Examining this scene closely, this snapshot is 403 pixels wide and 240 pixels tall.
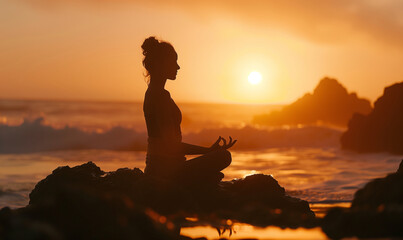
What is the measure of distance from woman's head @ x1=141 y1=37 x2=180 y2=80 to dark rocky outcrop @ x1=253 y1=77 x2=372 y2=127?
50.4 metres

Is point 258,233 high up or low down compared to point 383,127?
down

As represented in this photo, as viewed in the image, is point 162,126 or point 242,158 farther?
point 242,158

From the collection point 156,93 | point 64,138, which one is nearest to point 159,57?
point 156,93

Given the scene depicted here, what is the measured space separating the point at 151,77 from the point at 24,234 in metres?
4.28

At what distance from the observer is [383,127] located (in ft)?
78.9

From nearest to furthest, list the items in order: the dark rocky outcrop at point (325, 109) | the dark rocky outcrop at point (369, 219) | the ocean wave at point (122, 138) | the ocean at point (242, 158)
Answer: the dark rocky outcrop at point (369, 219)
the ocean at point (242, 158)
the ocean wave at point (122, 138)
the dark rocky outcrop at point (325, 109)

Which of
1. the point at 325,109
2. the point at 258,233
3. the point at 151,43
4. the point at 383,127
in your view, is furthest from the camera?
the point at 325,109

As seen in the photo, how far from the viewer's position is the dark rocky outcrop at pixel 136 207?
3.94 m

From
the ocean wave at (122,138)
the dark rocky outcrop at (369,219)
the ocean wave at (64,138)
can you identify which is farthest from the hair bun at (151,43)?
the ocean wave at (64,138)

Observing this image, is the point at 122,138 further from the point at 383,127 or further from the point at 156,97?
the point at 156,97

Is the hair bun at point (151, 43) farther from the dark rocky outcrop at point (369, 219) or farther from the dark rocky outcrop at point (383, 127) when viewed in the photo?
the dark rocky outcrop at point (383, 127)

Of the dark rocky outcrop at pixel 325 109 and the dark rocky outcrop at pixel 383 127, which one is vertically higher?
the dark rocky outcrop at pixel 325 109

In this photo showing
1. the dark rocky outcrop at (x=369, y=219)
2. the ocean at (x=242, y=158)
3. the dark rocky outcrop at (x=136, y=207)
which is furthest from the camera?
the ocean at (x=242, y=158)

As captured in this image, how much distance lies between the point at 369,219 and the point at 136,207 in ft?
6.90
